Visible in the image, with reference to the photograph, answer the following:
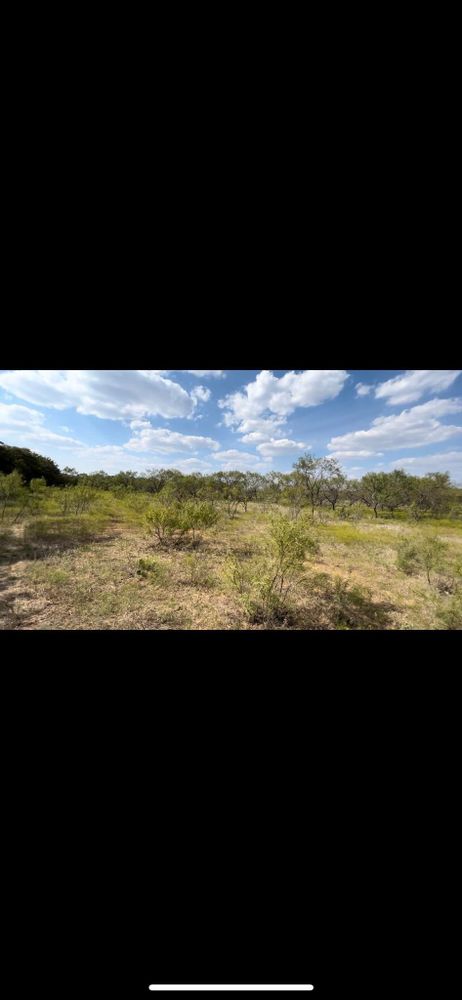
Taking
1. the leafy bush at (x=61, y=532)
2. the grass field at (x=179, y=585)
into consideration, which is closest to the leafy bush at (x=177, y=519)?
the grass field at (x=179, y=585)

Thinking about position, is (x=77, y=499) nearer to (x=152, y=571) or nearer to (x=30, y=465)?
(x=30, y=465)

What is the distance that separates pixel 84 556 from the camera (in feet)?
20.2

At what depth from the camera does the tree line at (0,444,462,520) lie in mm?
11484

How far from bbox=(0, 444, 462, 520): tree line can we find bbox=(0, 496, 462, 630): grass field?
2293 mm

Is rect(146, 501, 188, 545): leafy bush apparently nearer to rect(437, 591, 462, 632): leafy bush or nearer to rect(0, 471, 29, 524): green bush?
rect(0, 471, 29, 524): green bush

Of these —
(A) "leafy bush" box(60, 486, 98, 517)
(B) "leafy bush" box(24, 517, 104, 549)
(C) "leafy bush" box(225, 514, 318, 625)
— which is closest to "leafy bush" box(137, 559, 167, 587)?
(C) "leafy bush" box(225, 514, 318, 625)

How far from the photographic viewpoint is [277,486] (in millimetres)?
15305

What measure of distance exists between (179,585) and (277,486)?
35.6 ft

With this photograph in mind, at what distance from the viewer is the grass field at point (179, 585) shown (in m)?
4.14

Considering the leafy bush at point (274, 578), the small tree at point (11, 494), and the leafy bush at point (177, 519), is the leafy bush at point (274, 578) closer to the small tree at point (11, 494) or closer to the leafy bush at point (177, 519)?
the leafy bush at point (177, 519)

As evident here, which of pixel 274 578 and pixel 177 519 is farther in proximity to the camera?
pixel 177 519

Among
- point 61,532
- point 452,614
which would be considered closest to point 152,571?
point 61,532

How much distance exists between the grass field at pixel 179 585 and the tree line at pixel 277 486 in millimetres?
2293
